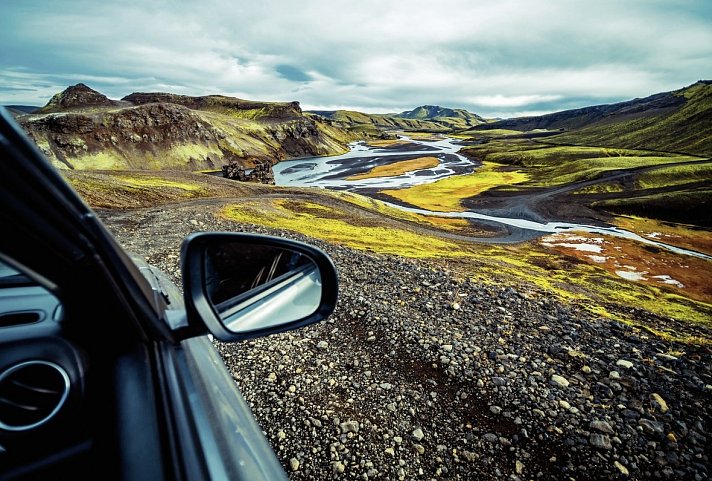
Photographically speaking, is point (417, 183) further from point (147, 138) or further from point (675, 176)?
point (147, 138)

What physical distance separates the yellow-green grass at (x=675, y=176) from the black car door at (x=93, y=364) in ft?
282

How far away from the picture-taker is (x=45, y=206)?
959 millimetres

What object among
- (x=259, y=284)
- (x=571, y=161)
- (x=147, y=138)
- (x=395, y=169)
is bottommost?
(x=395, y=169)

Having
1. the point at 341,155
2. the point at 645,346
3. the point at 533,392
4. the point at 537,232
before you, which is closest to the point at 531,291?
the point at 645,346

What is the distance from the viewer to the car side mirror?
67.0 inches

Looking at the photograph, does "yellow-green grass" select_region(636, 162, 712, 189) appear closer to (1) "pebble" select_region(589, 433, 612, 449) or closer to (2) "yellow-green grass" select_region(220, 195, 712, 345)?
(2) "yellow-green grass" select_region(220, 195, 712, 345)

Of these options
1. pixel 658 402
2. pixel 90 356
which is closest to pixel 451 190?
pixel 658 402

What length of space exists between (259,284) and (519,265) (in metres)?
22.3

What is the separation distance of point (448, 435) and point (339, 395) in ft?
5.83

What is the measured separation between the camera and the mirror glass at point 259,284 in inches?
73.0

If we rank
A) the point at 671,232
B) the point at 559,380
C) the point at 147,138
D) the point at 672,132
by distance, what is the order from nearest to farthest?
the point at 559,380 < the point at 671,232 < the point at 147,138 < the point at 672,132

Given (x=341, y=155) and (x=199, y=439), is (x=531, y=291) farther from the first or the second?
(x=341, y=155)

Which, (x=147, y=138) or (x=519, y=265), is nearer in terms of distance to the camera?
(x=519, y=265)

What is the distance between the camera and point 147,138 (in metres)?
85.1
